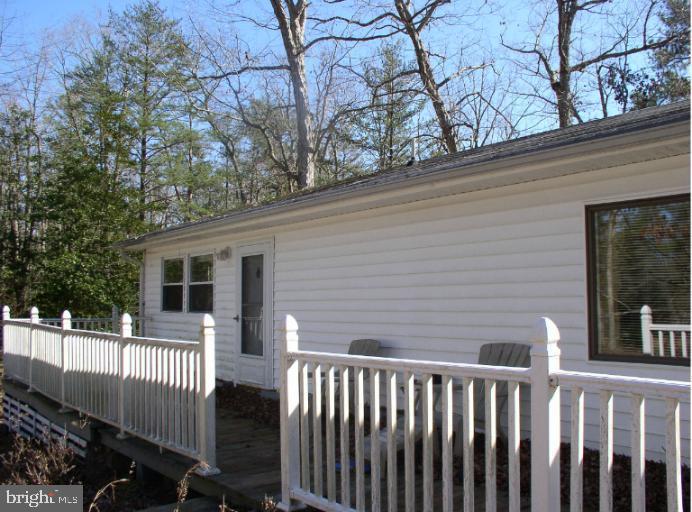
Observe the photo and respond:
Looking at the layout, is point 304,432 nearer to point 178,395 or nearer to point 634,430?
point 178,395

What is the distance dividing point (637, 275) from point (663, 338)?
50cm

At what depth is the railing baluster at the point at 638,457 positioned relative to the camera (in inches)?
84.4

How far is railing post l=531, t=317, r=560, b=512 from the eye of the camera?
2.42 metres

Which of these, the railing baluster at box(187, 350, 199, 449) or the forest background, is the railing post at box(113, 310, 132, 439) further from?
the forest background

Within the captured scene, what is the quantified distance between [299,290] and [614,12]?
13.3 m

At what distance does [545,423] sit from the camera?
8.06 ft

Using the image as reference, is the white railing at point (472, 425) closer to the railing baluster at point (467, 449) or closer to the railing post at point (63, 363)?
the railing baluster at point (467, 449)

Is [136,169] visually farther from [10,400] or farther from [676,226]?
[676,226]

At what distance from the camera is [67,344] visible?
695cm

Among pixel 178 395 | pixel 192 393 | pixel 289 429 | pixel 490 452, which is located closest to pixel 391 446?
pixel 490 452

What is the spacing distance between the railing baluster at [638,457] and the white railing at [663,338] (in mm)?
2496

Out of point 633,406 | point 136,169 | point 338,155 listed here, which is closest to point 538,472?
point 633,406

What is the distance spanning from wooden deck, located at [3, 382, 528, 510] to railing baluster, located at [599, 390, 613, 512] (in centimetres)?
163

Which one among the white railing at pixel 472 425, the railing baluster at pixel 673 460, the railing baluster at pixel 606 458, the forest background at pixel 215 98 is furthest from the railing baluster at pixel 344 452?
the forest background at pixel 215 98
